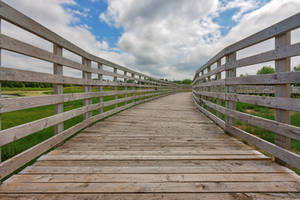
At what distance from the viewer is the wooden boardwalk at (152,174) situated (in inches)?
49.2

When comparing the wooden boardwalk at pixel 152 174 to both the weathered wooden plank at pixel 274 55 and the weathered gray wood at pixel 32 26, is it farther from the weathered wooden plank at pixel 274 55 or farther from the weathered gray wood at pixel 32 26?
the weathered gray wood at pixel 32 26

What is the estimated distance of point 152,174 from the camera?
1497 millimetres

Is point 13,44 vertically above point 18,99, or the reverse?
point 13,44

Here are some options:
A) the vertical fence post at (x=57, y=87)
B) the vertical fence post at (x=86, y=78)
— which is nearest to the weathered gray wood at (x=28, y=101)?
the vertical fence post at (x=57, y=87)

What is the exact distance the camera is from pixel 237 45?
246 centimetres

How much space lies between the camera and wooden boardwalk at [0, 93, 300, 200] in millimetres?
1249

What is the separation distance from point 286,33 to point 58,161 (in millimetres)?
3130

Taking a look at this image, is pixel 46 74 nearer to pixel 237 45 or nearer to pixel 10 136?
pixel 10 136

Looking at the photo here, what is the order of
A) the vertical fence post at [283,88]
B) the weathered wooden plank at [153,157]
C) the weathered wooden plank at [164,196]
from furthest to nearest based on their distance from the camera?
the weathered wooden plank at [153,157], the vertical fence post at [283,88], the weathered wooden plank at [164,196]

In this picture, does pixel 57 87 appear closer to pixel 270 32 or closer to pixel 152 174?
pixel 152 174

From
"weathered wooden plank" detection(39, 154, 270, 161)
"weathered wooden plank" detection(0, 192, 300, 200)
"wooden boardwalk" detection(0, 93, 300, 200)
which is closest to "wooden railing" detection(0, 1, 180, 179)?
"wooden boardwalk" detection(0, 93, 300, 200)

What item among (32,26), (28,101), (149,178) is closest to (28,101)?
(28,101)

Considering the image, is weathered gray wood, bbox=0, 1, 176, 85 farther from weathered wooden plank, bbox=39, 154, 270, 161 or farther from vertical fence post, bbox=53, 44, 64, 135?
weathered wooden plank, bbox=39, 154, 270, 161

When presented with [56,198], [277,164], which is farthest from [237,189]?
[56,198]
